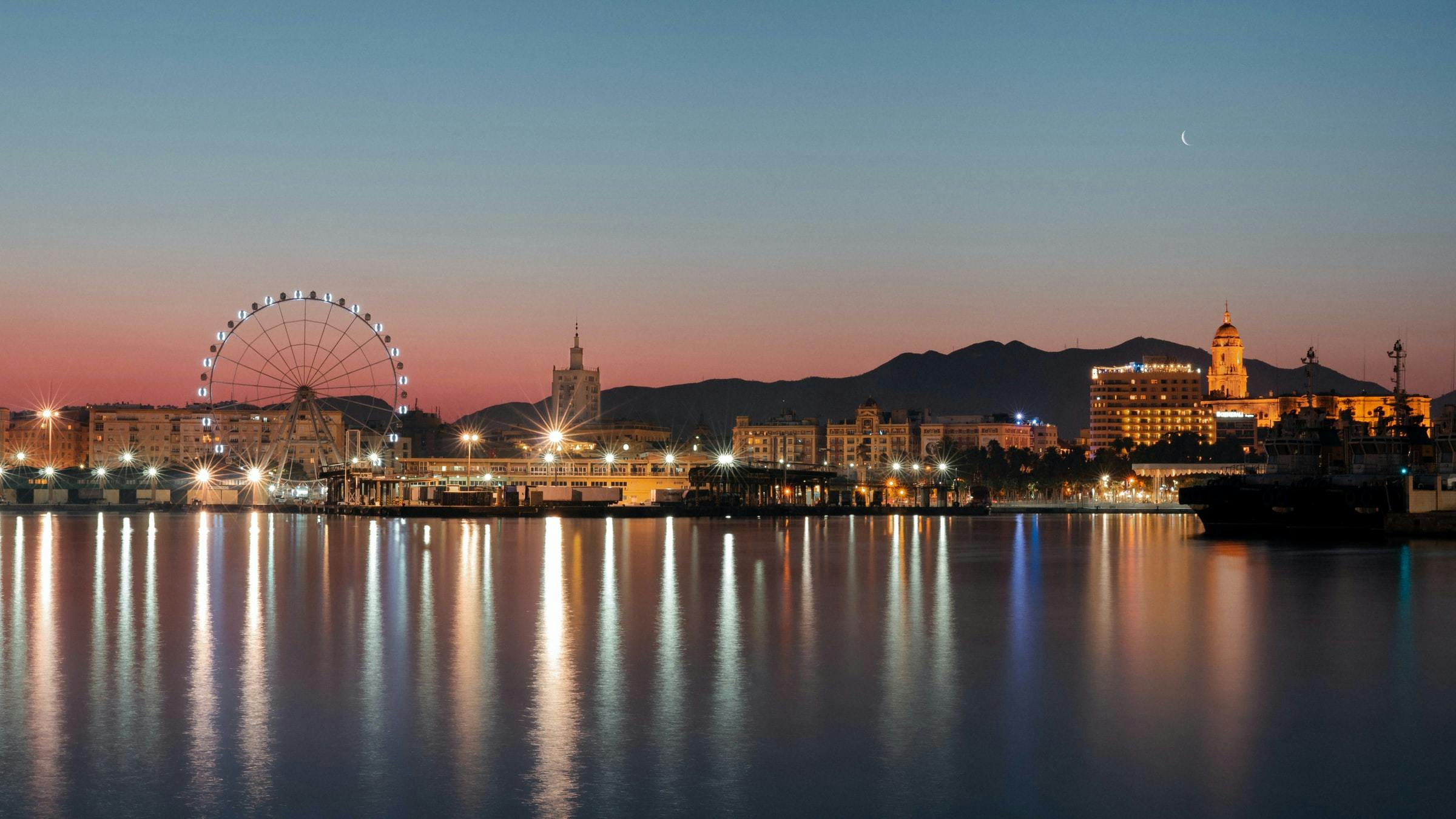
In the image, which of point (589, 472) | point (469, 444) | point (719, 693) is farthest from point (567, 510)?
point (719, 693)

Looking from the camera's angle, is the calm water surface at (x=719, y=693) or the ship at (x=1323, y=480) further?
the ship at (x=1323, y=480)

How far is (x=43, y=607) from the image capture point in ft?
130

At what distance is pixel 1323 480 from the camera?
97812mm

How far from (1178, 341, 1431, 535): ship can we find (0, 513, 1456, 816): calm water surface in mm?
39826

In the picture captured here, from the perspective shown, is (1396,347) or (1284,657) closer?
(1284,657)

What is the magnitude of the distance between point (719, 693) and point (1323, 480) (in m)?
84.1

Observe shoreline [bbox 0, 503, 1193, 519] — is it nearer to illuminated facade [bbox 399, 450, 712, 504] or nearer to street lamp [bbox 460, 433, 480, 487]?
street lamp [bbox 460, 433, 480, 487]

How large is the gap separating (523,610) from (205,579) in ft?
57.9

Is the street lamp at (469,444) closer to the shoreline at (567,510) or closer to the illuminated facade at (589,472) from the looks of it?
the illuminated facade at (589,472)

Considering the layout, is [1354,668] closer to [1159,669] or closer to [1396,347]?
[1159,669]

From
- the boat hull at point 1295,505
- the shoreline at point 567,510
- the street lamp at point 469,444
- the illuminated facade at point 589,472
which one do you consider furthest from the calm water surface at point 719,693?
the illuminated facade at point 589,472

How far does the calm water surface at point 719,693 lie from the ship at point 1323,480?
3983 cm

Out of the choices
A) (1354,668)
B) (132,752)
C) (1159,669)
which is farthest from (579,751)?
(1354,668)

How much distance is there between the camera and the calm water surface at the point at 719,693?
18.2 meters
